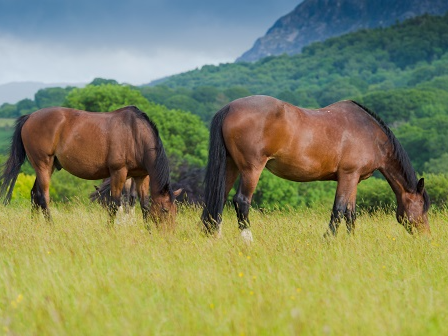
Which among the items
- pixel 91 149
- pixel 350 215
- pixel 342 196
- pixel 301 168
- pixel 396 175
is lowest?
pixel 350 215

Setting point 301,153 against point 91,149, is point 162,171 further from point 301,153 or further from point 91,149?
point 301,153

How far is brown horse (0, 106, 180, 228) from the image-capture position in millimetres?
10742

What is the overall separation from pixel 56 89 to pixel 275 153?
5025 inches

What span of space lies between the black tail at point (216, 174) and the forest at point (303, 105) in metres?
4.05

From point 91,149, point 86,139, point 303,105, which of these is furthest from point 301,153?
point 303,105

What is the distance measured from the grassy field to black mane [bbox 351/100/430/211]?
1.20m

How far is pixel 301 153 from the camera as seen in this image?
30.8ft

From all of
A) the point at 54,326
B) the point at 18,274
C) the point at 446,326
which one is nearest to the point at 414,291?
the point at 446,326

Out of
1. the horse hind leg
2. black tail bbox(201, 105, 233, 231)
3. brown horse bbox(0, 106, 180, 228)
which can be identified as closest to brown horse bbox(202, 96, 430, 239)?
black tail bbox(201, 105, 233, 231)

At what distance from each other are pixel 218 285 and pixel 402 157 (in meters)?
5.37

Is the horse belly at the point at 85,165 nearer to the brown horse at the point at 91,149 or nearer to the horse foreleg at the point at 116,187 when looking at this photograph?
the brown horse at the point at 91,149

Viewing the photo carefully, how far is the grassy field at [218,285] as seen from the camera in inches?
193

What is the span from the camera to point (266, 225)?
35.2 feet

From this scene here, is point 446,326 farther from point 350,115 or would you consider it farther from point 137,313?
point 350,115
